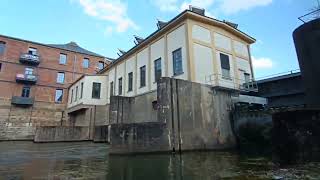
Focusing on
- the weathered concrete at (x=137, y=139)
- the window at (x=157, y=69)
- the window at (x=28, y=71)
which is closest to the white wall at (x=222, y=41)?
the window at (x=157, y=69)

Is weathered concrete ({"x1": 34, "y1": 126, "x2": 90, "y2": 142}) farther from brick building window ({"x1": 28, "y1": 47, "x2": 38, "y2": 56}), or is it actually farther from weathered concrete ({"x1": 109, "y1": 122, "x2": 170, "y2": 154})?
weathered concrete ({"x1": 109, "y1": 122, "x2": 170, "y2": 154})

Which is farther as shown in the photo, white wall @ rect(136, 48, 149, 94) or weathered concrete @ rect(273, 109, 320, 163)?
white wall @ rect(136, 48, 149, 94)

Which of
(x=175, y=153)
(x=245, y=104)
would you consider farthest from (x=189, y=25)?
(x=175, y=153)

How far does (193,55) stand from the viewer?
14.8 m

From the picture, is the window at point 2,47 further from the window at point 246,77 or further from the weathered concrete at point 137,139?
the window at point 246,77

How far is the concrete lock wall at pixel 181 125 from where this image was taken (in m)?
10.8

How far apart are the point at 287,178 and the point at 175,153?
6.63 metres

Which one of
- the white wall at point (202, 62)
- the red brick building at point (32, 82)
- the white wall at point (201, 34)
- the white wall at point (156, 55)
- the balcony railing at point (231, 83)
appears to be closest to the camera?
the white wall at point (202, 62)

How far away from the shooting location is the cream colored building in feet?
49.4

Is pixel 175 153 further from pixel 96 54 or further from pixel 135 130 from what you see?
pixel 96 54

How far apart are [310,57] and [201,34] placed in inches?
271

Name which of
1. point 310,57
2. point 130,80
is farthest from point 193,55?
point 130,80

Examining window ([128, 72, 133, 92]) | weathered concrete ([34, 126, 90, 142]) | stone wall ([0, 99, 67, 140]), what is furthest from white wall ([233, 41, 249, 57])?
stone wall ([0, 99, 67, 140])

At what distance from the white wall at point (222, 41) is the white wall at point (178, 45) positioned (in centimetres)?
283
